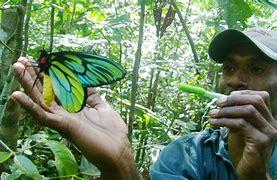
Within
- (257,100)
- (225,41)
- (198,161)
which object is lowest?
(198,161)

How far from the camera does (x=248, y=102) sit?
4.86ft

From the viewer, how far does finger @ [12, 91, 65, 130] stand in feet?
4.26

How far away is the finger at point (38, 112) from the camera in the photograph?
1298mm

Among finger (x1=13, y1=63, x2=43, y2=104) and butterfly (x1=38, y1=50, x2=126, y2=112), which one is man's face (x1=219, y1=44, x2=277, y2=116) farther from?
finger (x1=13, y1=63, x2=43, y2=104)

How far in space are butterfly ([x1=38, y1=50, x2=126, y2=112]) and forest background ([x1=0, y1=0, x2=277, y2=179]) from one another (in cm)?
22

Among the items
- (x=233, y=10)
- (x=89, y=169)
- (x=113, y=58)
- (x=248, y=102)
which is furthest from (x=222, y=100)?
(x=113, y=58)

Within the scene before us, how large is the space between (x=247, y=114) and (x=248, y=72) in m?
0.48

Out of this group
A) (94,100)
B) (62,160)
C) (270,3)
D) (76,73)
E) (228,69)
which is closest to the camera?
(270,3)

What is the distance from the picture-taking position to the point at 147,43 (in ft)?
11.7

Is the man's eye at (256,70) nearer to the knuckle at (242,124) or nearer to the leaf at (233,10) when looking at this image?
the knuckle at (242,124)

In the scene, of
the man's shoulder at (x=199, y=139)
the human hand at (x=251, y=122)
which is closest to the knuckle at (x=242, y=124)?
the human hand at (x=251, y=122)

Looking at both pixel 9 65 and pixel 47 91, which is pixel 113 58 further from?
pixel 47 91

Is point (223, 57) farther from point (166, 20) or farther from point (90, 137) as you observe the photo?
point (90, 137)

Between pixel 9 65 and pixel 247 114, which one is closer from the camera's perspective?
pixel 247 114
